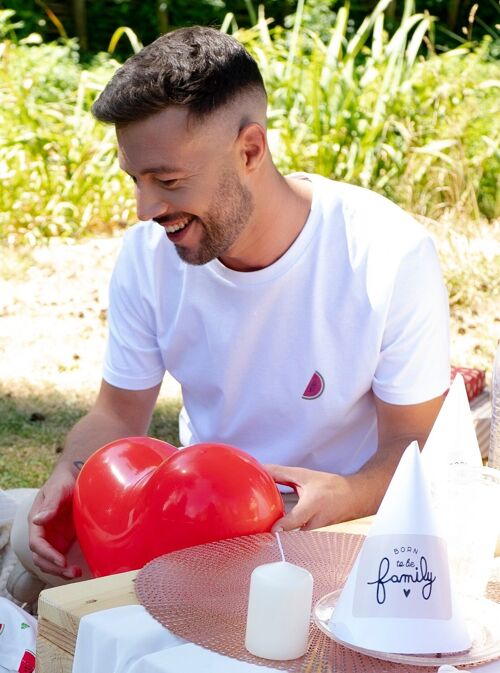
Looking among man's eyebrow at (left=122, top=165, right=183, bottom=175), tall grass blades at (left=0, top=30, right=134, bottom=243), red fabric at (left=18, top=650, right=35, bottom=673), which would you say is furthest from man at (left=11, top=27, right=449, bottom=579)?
tall grass blades at (left=0, top=30, right=134, bottom=243)

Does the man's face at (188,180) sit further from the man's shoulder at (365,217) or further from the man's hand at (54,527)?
the man's hand at (54,527)

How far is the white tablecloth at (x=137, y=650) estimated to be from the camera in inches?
50.1

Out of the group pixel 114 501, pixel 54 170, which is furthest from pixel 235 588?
pixel 54 170

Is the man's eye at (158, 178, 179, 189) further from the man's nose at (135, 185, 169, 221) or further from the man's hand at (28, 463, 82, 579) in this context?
the man's hand at (28, 463, 82, 579)

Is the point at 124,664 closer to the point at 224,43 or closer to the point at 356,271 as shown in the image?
the point at 356,271

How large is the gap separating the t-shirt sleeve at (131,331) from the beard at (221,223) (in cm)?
21

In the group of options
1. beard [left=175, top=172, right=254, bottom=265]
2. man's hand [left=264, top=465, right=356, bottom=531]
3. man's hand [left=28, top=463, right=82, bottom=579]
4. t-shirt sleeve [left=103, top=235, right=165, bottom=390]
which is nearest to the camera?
man's hand [left=264, top=465, right=356, bottom=531]

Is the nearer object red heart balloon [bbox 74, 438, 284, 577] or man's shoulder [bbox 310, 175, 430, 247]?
red heart balloon [bbox 74, 438, 284, 577]

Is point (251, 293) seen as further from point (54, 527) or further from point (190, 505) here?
point (190, 505)

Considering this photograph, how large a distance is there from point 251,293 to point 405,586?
3.90 feet

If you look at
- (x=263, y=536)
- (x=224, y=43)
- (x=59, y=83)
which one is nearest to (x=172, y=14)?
(x=59, y=83)

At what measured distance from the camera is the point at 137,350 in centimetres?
256

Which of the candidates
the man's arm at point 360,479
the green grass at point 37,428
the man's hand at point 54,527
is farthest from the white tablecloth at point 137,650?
the green grass at point 37,428

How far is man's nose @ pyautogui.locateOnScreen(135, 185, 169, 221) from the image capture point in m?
2.27
